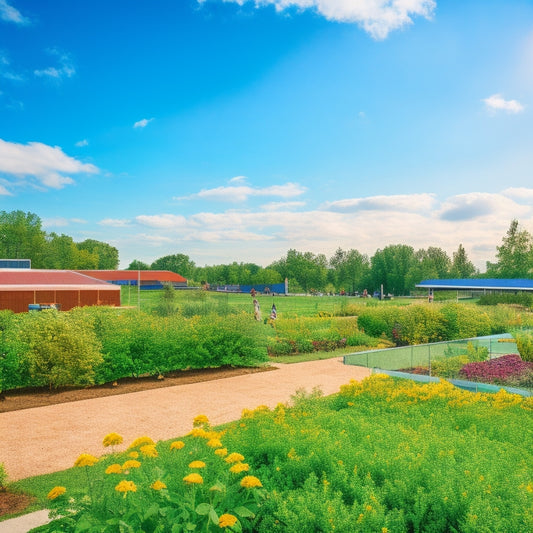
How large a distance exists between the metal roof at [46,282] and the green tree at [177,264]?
256 feet

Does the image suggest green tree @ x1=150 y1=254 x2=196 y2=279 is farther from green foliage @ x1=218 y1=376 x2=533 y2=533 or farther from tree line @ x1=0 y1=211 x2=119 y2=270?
green foliage @ x1=218 y1=376 x2=533 y2=533

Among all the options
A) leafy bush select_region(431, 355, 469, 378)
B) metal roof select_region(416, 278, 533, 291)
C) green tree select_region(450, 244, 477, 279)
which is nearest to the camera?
leafy bush select_region(431, 355, 469, 378)

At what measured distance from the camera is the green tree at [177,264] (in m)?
117

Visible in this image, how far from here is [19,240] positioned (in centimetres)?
6988

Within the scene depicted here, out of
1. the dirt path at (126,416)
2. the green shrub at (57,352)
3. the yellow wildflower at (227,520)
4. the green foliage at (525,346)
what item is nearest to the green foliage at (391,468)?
the yellow wildflower at (227,520)

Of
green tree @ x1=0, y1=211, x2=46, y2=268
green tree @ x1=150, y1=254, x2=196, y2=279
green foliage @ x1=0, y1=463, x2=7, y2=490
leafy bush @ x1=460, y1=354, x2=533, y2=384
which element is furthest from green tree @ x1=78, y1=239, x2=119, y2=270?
green foliage @ x1=0, y1=463, x2=7, y2=490

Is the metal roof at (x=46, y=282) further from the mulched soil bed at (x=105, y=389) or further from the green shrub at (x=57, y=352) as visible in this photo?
the green shrub at (x=57, y=352)

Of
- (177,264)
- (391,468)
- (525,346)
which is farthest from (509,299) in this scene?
(177,264)

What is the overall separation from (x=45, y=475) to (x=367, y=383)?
4695mm

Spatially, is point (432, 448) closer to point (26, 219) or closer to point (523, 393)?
point (523, 393)

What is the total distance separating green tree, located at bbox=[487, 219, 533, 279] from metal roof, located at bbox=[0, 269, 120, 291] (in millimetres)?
39767

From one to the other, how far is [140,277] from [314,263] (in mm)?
43261

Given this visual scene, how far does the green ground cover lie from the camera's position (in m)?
3.18

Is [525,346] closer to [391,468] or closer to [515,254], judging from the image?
[391,468]
